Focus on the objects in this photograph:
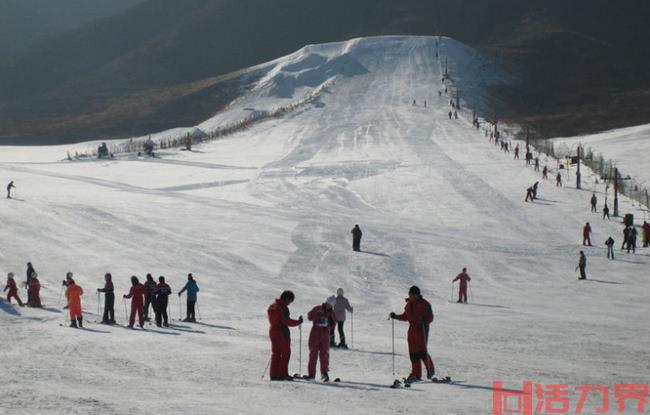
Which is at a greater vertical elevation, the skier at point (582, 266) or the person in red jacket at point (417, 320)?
the person in red jacket at point (417, 320)

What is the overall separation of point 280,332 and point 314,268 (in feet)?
55.8

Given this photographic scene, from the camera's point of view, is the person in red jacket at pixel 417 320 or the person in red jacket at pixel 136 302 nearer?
the person in red jacket at pixel 417 320

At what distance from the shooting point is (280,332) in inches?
504

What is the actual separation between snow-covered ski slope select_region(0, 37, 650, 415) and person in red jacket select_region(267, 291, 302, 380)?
Answer: 0.27 meters

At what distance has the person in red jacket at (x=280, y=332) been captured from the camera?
41.7 feet

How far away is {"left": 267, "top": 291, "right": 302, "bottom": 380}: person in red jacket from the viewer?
41.7 ft

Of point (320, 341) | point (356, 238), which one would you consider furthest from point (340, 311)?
point (356, 238)

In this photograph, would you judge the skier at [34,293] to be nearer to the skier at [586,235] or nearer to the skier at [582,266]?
the skier at [582,266]

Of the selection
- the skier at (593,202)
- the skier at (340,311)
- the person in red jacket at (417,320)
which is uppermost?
the skier at (593,202)

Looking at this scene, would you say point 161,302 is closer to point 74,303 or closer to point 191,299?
point 191,299

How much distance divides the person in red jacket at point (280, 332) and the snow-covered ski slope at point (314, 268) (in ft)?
0.87

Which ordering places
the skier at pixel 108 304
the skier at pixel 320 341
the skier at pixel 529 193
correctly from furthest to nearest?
the skier at pixel 529 193
the skier at pixel 108 304
the skier at pixel 320 341

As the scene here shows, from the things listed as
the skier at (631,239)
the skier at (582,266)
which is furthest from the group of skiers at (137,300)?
the skier at (631,239)

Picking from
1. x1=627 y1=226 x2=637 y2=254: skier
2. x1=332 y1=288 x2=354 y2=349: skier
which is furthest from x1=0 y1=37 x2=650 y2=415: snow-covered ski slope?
x1=627 y1=226 x2=637 y2=254: skier
